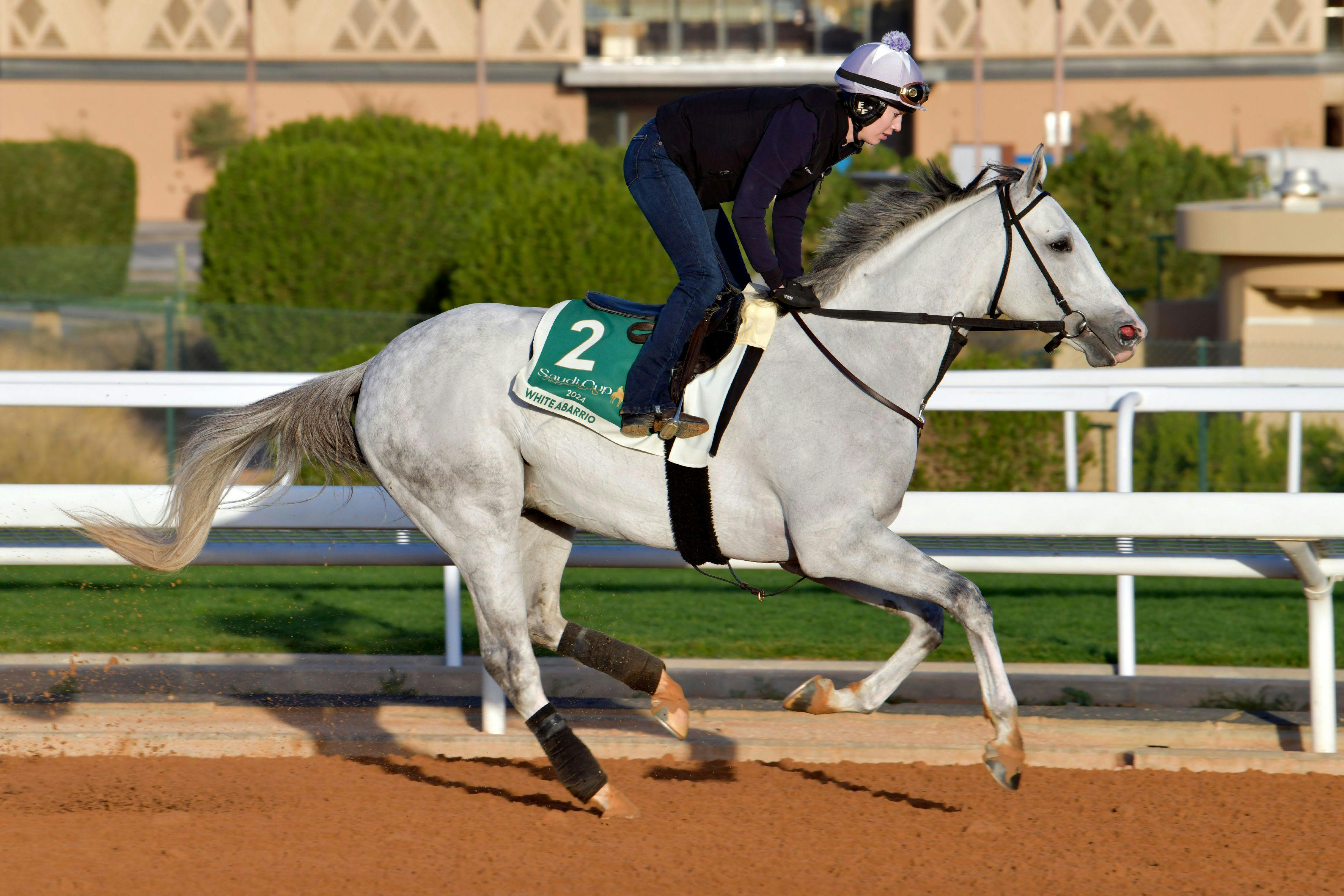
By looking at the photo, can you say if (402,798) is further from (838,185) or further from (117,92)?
(117,92)

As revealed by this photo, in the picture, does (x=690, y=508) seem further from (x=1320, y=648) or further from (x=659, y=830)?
(x=1320, y=648)

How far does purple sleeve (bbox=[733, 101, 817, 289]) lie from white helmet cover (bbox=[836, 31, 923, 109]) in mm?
146

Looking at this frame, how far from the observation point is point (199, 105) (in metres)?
42.5

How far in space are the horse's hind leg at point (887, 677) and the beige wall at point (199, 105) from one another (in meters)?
38.6

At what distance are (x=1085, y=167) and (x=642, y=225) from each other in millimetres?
Answer: 8596

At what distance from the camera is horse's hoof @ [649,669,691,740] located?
163 inches

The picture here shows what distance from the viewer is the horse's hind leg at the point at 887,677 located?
389 centimetres

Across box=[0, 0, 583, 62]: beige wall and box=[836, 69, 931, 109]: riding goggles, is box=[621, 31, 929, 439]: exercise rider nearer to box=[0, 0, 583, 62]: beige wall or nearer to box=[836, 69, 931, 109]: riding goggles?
box=[836, 69, 931, 109]: riding goggles

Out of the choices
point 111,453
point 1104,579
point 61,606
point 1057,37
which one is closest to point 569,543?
point 61,606

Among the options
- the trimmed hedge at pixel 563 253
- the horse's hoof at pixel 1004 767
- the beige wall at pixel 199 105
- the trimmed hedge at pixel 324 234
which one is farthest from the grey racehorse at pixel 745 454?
the beige wall at pixel 199 105

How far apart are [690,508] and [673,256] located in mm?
741

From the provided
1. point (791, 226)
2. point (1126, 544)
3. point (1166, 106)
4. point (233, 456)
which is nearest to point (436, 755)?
point (233, 456)

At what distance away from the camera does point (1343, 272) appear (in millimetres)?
11945

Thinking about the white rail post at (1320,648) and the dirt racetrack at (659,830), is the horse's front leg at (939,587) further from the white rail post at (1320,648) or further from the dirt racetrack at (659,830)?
the white rail post at (1320,648)
